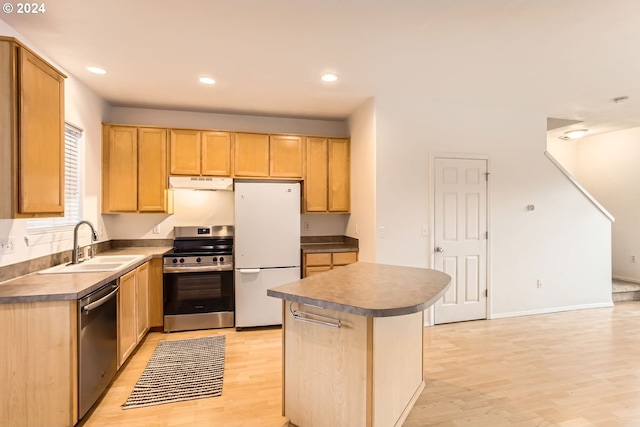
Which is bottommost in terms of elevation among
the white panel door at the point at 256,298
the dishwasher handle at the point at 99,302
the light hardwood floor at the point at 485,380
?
the light hardwood floor at the point at 485,380

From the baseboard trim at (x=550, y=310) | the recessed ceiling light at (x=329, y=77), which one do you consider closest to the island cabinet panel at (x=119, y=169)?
the recessed ceiling light at (x=329, y=77)

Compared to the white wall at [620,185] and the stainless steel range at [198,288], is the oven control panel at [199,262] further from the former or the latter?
the white wall at [620,185]

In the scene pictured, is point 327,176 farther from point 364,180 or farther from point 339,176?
point 364,180

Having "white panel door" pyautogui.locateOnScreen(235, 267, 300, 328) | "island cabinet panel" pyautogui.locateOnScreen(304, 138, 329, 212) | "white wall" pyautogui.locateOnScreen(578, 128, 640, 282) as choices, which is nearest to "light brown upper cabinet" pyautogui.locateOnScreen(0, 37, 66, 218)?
"white panel door" pyautogui.locateOnScreen(235, 267, 300, 328)

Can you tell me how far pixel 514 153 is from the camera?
4289 mm

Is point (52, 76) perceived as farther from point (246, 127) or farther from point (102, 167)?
point (246, 127)

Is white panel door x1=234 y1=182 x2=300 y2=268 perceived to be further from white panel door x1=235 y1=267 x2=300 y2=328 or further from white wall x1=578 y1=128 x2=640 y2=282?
white wall x1=578 y1=128 x2=640 y2=282

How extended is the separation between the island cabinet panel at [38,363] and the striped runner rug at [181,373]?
1.62 ft

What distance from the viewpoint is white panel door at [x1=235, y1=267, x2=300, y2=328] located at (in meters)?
3.81

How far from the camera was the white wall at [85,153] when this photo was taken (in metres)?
2.42

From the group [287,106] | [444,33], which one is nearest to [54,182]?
[287,106]

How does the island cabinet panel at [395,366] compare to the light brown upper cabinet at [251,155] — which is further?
the light brown upper cabinet at [251,155]

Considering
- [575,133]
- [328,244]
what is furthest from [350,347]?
[575,133]

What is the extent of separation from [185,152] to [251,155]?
80 cm
